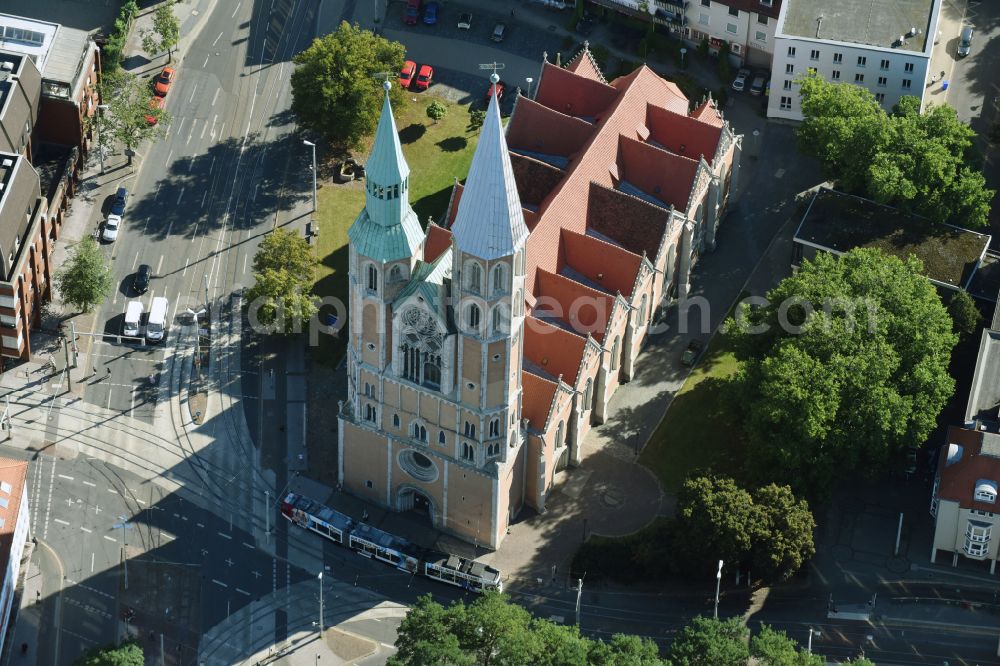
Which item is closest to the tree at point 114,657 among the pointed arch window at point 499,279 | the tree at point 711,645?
the pointed arch window at point 499,279

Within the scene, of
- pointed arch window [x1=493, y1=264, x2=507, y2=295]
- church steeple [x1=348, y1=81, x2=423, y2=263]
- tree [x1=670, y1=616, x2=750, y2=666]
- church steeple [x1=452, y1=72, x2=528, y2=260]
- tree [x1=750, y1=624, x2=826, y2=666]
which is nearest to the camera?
church steeple [x1=452, y1=72, x2=528, y2=260]

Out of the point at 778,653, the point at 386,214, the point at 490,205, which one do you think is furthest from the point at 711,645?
the point at 386,214

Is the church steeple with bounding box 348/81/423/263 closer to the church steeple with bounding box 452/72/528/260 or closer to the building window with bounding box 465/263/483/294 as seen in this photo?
the building window with bounding box 465/263/483/294

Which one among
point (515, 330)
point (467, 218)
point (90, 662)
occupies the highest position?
point (467, 218)

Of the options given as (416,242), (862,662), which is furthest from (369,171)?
(862,662)

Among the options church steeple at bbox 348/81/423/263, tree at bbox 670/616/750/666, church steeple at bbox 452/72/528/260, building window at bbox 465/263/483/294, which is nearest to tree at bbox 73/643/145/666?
church steeple at bbox 348/81/423/263

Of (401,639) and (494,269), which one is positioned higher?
(494,269)

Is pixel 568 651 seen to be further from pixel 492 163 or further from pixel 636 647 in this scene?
pixel 492 163
